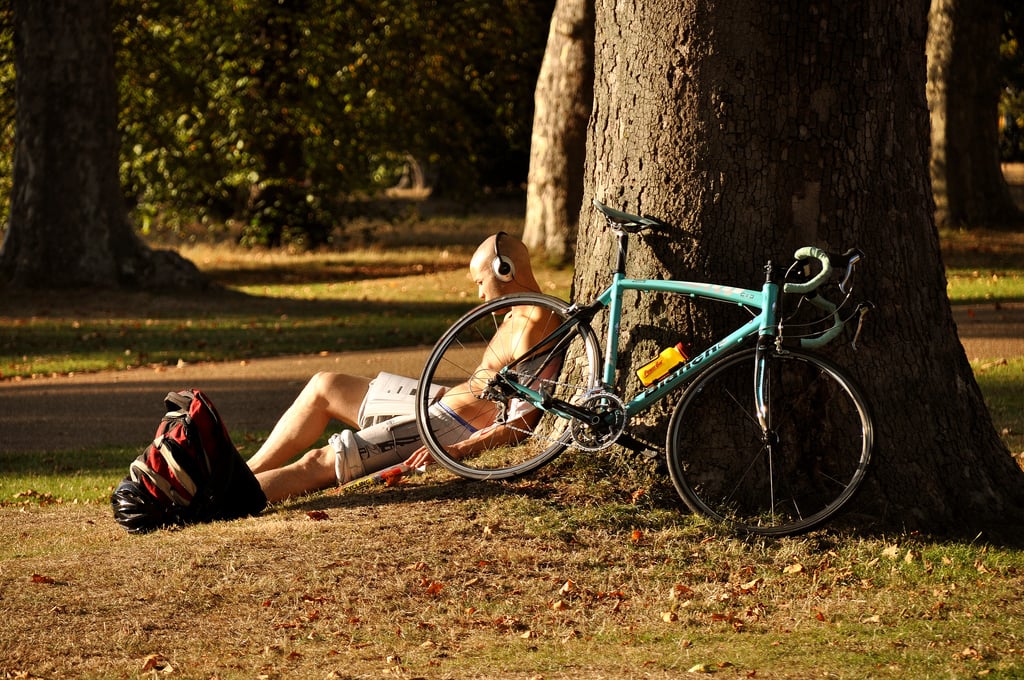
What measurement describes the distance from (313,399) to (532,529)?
166 centimetres

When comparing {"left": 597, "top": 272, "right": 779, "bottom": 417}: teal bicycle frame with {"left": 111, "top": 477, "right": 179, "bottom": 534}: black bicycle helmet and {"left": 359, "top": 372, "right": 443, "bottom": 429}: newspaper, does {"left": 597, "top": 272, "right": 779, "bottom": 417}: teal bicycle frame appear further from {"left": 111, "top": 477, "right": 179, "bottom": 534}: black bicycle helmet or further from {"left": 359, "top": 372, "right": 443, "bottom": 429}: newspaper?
{"left": 111, "top": 477, "right": 179, "bottom": 534}: black bicycle helmet

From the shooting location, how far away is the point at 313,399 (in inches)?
257

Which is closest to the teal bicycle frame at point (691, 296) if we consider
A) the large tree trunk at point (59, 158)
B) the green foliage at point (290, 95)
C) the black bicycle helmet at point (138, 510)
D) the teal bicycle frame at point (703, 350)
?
the teal bicycle frame at point (703, 350)

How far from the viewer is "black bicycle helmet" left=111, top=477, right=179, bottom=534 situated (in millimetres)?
5832

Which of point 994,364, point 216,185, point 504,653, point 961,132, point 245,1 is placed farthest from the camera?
point 216,185

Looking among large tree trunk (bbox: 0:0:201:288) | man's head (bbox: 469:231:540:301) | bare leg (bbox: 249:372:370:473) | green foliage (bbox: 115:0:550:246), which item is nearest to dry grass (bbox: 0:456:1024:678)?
bare leg (bbox: 249:372:370:473)

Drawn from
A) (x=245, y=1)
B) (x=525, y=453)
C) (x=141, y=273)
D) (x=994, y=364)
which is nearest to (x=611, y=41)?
(x=525, y=453)

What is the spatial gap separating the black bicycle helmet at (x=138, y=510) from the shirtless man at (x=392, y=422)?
1.90 feet

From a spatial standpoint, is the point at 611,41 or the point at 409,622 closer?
the point at 409,622

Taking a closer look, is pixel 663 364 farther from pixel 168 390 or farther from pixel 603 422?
pixel 168 390

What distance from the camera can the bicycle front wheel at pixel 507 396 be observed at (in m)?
5.72

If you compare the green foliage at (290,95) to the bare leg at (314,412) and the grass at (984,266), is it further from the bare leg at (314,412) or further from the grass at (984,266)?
the bare leg at (314,412)

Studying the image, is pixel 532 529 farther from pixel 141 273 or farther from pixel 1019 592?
pixel 141 273

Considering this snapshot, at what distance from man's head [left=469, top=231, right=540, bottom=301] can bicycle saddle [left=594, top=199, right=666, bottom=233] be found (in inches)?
30.4
